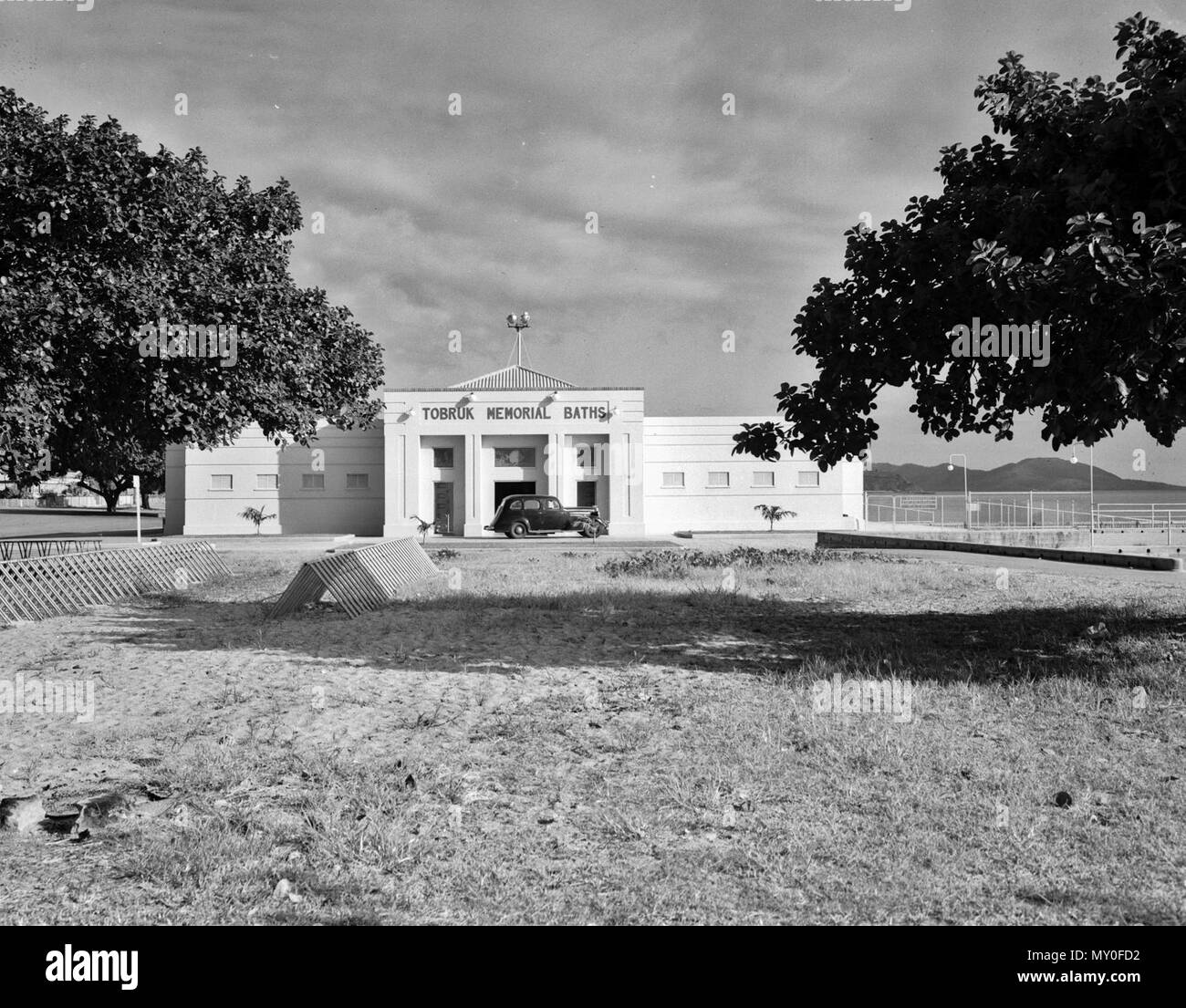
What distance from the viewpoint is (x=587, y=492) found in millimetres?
43781

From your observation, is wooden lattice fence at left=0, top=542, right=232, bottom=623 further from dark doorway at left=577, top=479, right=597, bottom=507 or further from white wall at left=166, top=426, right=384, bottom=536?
white wall at left=166, top=426, right=384, bottom=536

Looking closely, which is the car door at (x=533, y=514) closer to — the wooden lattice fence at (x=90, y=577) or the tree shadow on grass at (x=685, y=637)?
the wooden lattice fence at (x=90, y=577)

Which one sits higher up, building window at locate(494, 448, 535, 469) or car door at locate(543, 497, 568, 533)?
building window at locate(494, 448, 535, 469)

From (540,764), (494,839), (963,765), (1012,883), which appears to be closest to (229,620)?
(540,764)

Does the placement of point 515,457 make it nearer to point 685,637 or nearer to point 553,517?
point 553,517

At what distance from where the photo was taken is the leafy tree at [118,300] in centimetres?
1345

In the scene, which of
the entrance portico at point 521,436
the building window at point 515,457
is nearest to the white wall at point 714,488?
the entrance portico at point 521,436

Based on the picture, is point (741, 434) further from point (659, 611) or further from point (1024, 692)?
point (1024, 692)

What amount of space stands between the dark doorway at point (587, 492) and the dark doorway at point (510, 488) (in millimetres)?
2421

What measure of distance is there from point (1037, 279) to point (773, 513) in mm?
36833

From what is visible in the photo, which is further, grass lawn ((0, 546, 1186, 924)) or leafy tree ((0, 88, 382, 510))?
leafy tree ((0, 88, 382, 510))

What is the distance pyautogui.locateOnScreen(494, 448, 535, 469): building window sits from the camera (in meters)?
44.2

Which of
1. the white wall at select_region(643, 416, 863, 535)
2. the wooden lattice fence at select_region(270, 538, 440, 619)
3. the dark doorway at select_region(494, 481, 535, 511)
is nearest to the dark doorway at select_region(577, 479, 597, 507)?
the dark doorway at select_region(494, 481, 535, 511)

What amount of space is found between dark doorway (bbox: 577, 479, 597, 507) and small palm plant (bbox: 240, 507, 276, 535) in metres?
15.5
